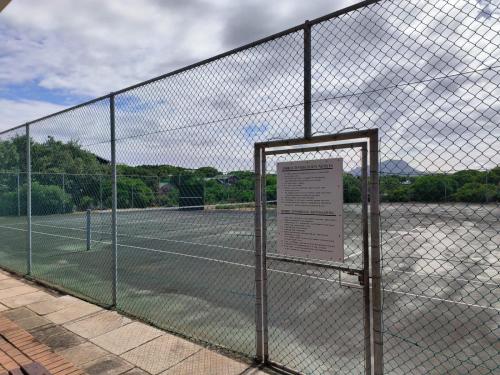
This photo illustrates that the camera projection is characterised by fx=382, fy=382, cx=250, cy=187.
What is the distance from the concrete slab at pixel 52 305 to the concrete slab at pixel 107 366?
1975 mm

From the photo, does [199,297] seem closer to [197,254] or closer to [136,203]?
[197,254]

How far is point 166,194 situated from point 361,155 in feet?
22.1

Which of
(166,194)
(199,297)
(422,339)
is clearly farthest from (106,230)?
(422,339)

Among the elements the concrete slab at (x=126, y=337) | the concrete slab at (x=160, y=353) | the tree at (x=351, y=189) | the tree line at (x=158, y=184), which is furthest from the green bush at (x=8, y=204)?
the tree at (x=351, y=189)

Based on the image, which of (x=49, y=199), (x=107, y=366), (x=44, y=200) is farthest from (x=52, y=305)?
(x=44, y=200)

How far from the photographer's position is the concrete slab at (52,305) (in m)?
5.41

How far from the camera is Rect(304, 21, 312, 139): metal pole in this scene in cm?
319

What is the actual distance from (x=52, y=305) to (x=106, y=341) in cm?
184

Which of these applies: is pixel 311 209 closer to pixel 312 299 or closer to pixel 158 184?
pixel 312 299

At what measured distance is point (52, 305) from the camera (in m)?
5.62

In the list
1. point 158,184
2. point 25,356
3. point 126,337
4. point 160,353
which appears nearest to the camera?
point 25,356

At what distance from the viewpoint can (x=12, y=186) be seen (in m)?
13.5

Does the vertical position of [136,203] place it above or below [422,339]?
above

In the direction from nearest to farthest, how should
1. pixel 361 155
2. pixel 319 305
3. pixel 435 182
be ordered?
pixel 435 182
pixel 361 155
pixel 319 305
